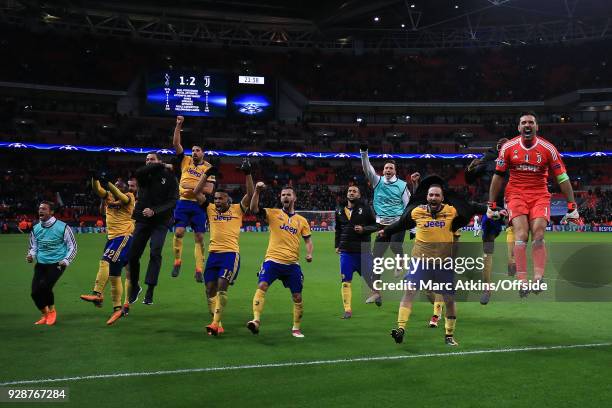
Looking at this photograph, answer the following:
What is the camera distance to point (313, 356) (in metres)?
7.97

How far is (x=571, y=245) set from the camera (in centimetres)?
2806

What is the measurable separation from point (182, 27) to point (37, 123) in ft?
52.5

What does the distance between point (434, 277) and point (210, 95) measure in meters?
48.5

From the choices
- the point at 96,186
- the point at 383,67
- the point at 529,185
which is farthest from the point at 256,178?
the point at 529,185

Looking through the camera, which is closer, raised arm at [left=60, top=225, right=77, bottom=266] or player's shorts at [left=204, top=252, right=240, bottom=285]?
player's shorts at [left=204, top=252, right=240, bottom=285]

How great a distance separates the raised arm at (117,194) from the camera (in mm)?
10844

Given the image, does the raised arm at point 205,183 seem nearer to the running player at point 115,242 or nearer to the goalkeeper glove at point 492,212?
the running player at point 115,242

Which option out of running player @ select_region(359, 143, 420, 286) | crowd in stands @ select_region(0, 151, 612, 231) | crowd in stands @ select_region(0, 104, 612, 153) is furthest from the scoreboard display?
running player @ select_region(359, 143, 420, 286)

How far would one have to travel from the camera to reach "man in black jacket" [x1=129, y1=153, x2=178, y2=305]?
10.8m

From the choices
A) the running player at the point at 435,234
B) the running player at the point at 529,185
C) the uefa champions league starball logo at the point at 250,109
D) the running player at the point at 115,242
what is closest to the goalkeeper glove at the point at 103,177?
the running player at the point at 115,242

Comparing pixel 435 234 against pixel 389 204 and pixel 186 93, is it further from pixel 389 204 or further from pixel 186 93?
pixel 186 93

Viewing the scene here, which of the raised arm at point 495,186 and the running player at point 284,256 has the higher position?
the raised arm at point 495,186

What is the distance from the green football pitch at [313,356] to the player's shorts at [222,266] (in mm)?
882

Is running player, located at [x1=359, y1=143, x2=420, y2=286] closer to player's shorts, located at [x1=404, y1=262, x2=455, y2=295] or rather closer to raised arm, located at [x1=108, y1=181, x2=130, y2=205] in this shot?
player's shorts, located at [x1=404, y1=262, x2=455, y2=295]
